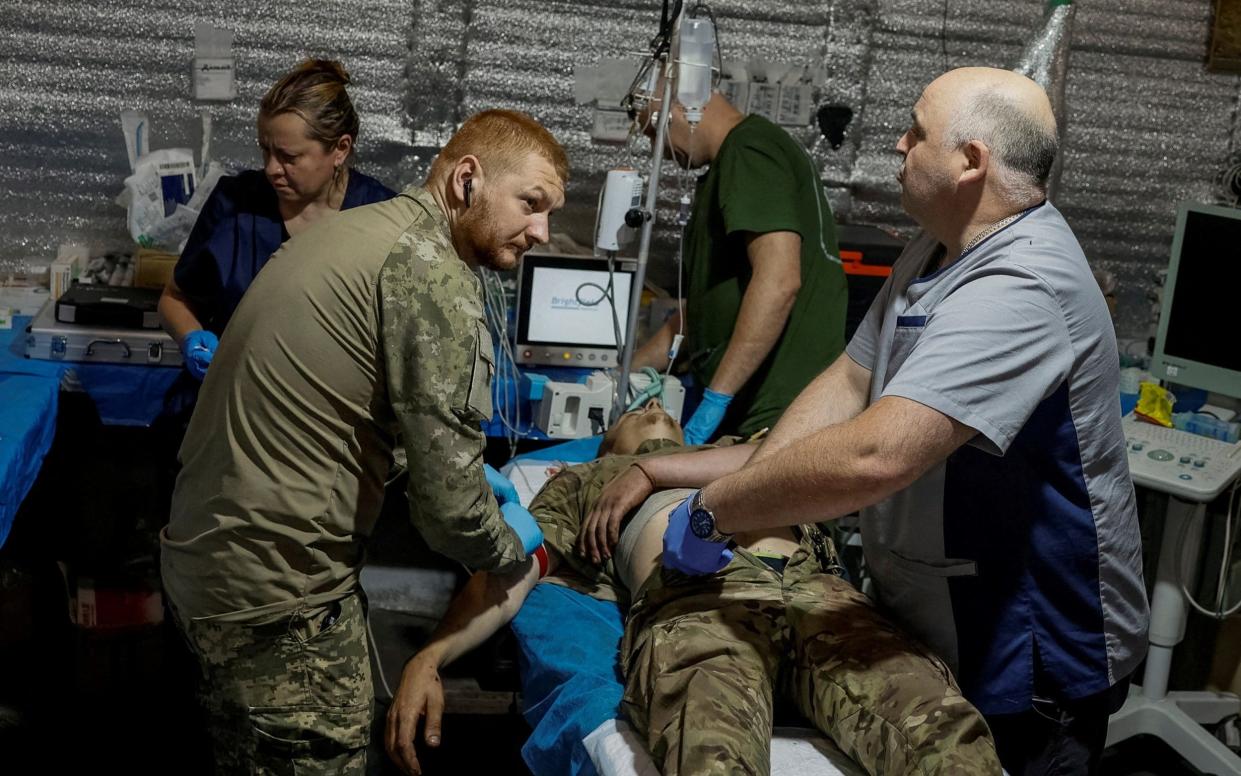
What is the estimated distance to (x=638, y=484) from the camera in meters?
2.58

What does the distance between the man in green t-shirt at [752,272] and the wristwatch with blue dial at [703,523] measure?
3.51 ft

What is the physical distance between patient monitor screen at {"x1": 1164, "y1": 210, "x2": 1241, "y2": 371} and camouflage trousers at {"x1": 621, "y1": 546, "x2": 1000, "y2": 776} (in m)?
1.72

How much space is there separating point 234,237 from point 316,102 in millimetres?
391

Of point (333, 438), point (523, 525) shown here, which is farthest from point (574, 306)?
point (333, 438)

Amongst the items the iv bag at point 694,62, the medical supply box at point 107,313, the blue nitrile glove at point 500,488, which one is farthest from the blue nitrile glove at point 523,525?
the medical supply box at point 107,313

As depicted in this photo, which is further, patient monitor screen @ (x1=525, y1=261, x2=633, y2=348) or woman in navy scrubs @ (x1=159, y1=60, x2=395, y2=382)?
patient monitor screen @ (x1=525, y1=261, x2=633, y2=348)

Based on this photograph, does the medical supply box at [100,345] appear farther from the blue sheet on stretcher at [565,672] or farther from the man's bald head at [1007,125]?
the man's bald head at [1007,125]

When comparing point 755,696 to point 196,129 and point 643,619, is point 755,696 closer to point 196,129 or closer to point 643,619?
point 643,619

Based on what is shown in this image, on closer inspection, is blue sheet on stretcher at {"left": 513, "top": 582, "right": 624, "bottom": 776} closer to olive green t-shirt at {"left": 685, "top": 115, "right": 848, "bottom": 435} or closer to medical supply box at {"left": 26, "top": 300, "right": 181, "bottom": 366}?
olive green t-shirt at {"left": 685, "top": 115, "right": 848, "bottom": 435}

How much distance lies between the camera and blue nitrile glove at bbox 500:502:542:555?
227 cm

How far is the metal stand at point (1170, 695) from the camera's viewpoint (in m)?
3.09

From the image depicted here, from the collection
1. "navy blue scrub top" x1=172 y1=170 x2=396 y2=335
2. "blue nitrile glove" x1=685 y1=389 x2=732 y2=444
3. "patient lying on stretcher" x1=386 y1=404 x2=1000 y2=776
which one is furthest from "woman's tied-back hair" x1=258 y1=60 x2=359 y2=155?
"blue nitrile glove" x1=685 y1=389 x2=732 y2=444

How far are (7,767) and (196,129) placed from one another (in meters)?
2.00

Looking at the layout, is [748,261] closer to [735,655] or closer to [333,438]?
[735,655]
